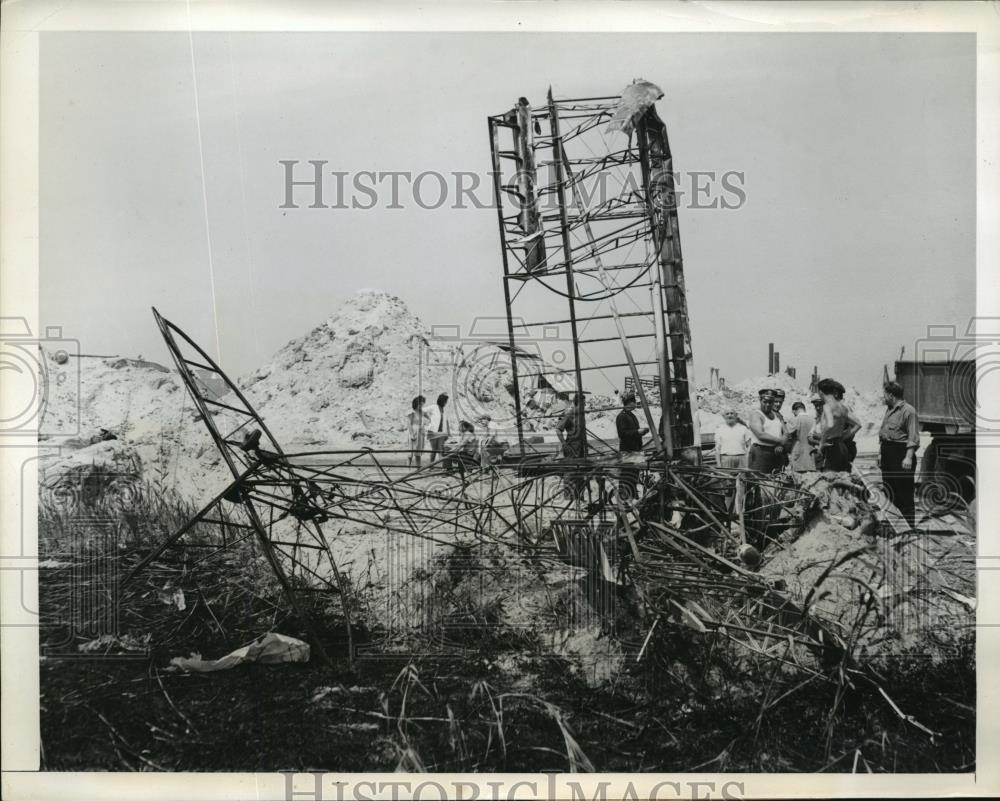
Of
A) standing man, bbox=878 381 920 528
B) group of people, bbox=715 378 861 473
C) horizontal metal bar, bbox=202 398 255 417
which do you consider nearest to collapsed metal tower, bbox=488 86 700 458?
group of people, bbox=715 378 861 473

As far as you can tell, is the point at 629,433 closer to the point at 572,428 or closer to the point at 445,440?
the point at 572,428

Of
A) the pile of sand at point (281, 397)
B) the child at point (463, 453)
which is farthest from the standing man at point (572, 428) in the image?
the child at point (463, 453)

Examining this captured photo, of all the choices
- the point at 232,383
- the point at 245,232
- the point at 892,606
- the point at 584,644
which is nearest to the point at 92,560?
the point at 232,383

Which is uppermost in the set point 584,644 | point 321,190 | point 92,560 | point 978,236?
point 321,190

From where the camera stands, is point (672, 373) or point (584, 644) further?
point (672, 373)

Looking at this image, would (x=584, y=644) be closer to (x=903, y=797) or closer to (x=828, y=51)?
(x=903, y=797)

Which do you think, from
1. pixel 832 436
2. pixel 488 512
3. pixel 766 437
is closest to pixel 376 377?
pixel 488 512

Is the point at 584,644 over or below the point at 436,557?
below

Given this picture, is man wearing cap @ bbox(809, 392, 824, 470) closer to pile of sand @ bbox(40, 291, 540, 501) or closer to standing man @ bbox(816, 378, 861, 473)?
standing man @ bbox(816, 378, 861, 473)
